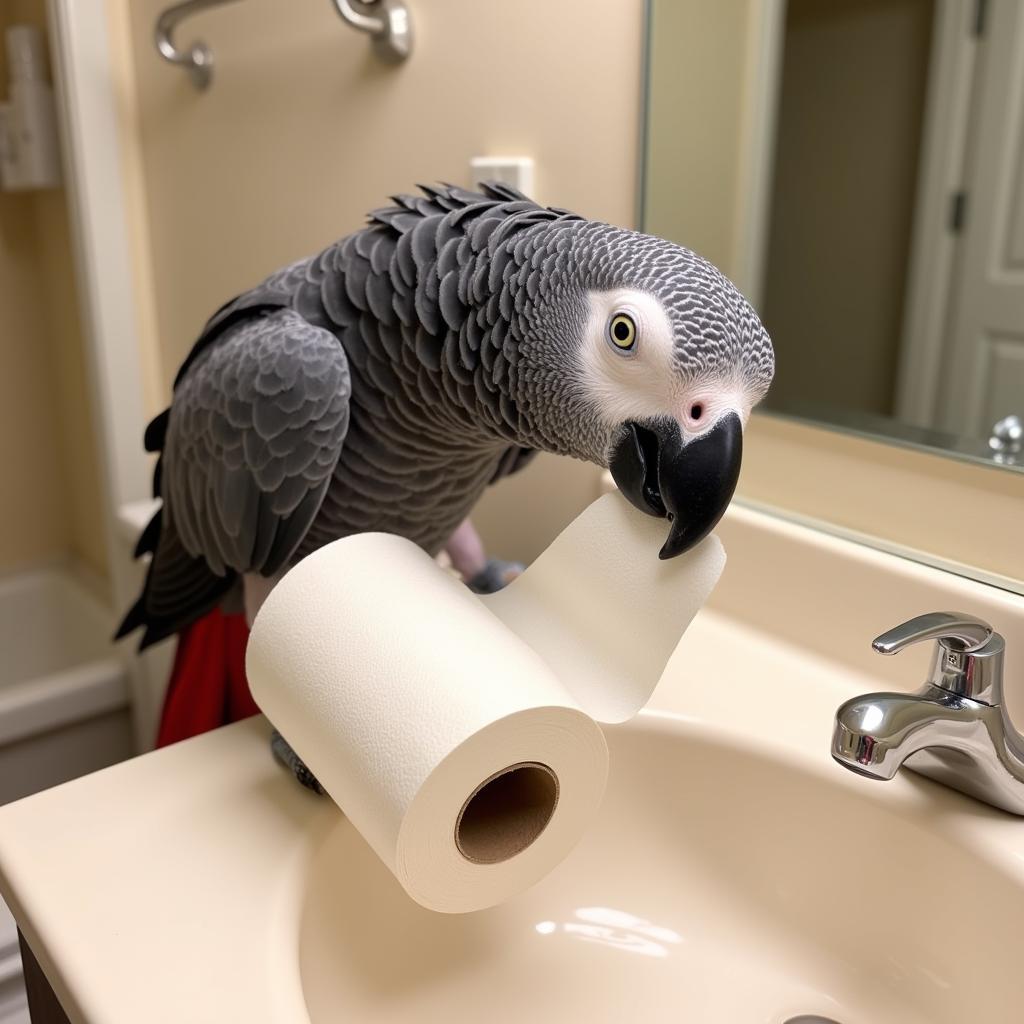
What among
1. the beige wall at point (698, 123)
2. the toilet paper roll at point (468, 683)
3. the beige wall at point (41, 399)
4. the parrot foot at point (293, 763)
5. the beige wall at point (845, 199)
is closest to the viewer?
the toilet paper roll at point (468, 683)

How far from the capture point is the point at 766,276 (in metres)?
0.84

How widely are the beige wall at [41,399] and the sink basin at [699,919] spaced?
1210 millimetres

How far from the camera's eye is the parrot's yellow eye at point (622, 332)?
0.41m

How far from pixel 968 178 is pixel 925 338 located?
0.45 ft

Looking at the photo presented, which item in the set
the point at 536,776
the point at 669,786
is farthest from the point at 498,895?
the point at 669,786

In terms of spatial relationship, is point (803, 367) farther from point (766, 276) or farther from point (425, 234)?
point (425, 234)

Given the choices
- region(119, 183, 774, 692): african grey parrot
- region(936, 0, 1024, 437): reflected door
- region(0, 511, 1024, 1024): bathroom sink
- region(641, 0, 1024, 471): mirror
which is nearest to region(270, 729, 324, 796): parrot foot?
region(0, 511, 1024, 1024): bathroom sink

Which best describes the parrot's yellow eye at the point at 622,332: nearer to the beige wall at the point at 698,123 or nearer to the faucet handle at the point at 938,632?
the faucet handle at the point at 938,632

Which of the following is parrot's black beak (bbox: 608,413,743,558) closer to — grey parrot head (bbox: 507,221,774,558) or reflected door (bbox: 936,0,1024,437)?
grey parrot head (bbox: 507,221,774,558)

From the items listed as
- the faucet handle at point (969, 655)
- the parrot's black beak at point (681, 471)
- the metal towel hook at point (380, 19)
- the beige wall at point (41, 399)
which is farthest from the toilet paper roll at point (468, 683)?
the beige wall at point (41, 399)


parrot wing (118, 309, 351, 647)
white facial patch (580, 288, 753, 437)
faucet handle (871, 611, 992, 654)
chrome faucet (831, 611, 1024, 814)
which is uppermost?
white facial patch (580, 288, 753, 437)

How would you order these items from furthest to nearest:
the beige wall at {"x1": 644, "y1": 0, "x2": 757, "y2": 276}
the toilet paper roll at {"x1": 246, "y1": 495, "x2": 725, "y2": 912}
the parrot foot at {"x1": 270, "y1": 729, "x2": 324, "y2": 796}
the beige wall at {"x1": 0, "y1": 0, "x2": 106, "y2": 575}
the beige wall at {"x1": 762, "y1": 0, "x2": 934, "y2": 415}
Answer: the beige wall at {"x1": 0, "y1": 0, "x2": 106, "y2": 575} < the beige wall at {"x1": 762, "y1": 0, "x2": 934, "y2": 415} < the beige wall at {"x1": 644, "y1": 0, "x2": 757, "y2": 276} < the parrot foot at {"x1": 270, "y1": 729, "x2": 324, "y2": 796} < the toilet paper roll at {"x1": 246, "y1": 495, "x2": 725, "y2": 912}

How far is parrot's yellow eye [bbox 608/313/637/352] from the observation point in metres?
0.41

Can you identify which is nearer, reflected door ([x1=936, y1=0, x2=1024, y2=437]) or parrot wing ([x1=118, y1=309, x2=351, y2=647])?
parrot wing ([x1=118, y1=309, x2=351, y2=647])
